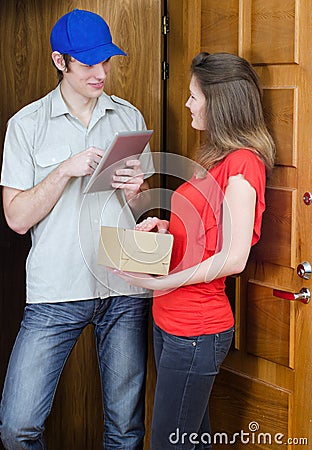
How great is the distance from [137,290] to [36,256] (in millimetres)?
326

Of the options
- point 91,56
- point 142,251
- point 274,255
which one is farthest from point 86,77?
point 274,255

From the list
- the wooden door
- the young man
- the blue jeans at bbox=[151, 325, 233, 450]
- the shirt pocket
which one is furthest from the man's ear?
the blue jeans at bbox=[151, 325, 233, 450]

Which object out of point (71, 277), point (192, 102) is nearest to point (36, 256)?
point (71, 277)

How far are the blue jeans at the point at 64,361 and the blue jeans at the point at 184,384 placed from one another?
270 mm

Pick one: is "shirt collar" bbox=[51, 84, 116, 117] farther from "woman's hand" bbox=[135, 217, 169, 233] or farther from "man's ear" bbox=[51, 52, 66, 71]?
"woman's hand" bbox=[135, 217, 169, 233]

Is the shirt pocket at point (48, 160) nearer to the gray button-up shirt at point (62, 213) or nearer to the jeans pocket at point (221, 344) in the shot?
the gray button-up shirt at point (62, 213)

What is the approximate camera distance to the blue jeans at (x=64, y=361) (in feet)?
7.91

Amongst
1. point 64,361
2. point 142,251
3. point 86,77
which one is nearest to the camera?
point 142,251

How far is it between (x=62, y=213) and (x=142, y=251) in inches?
14.2

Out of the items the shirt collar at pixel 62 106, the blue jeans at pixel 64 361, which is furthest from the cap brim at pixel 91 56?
the blue jeans at pixel 64 361

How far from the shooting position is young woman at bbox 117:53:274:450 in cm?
221

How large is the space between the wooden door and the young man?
348 mm

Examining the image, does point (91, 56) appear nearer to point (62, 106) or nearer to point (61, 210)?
point (62, 106)

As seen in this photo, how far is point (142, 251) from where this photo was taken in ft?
7.17
